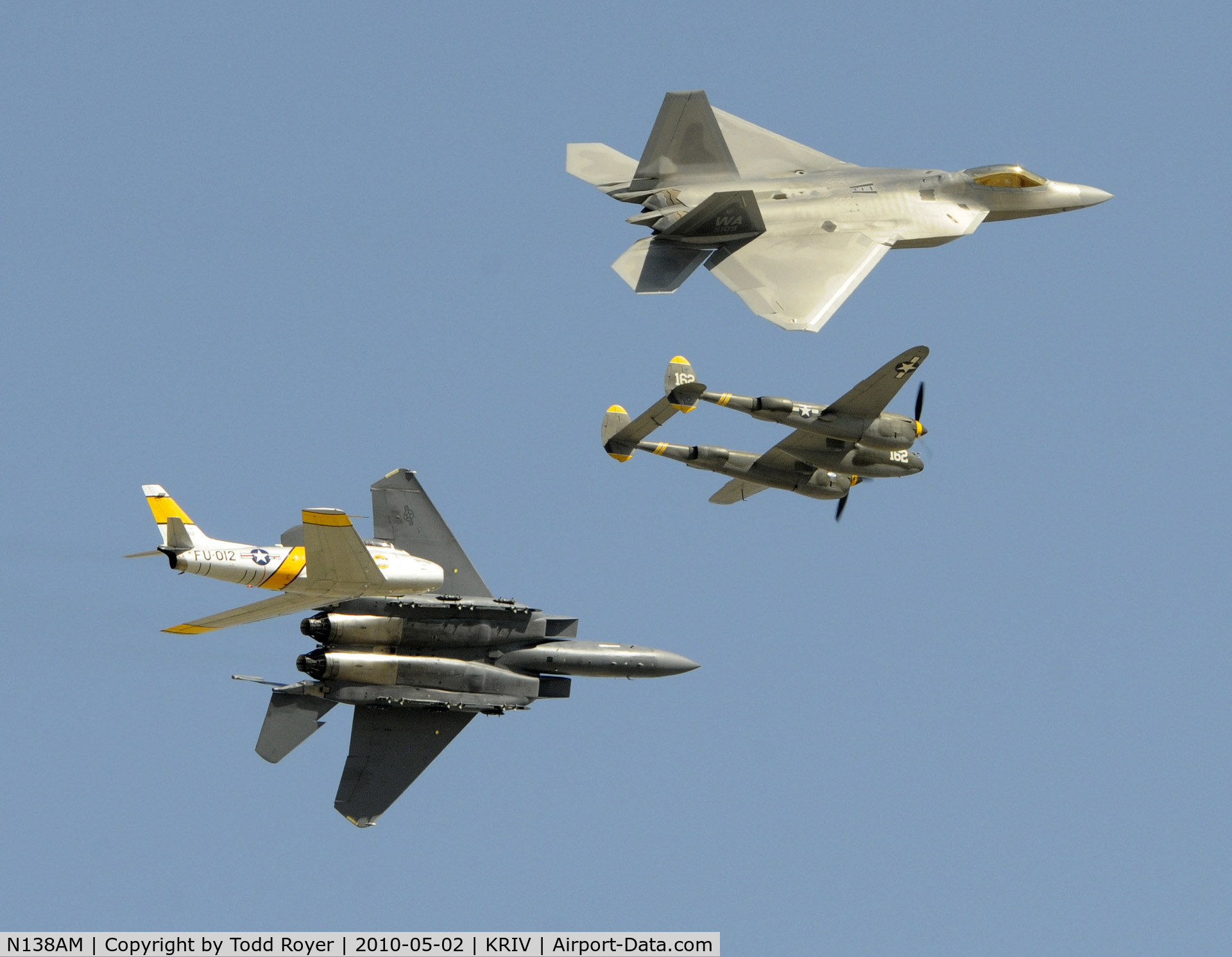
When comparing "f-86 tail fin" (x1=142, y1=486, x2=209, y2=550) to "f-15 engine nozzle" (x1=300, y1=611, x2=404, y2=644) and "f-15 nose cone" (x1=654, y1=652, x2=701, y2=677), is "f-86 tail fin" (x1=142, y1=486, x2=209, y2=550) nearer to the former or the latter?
"f-15 engine nozzle" (x1=300, y1=611, x2=404, y2=644)

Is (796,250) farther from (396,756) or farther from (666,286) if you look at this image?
(396,756)

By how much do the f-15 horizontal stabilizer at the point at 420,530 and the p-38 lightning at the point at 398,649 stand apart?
36 millimetres

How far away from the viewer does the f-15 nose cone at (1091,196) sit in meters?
50.4

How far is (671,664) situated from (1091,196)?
15.2 meters

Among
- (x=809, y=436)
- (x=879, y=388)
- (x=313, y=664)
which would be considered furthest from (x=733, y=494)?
(x=313, y=664)

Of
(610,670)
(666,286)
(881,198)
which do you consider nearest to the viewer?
(666,286)

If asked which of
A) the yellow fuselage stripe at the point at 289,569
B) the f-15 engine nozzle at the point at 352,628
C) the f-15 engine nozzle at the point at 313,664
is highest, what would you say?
the yellow fuselage stripe at the point at 289,569

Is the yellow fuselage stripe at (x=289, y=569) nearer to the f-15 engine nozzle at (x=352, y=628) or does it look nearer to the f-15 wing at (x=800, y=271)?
the f-15 engine nozzle at (x=352, y=628)

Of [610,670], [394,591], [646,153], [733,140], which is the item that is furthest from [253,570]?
[733,140]

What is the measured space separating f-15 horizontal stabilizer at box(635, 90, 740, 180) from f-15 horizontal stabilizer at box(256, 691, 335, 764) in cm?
1474

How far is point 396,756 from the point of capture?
51.2m

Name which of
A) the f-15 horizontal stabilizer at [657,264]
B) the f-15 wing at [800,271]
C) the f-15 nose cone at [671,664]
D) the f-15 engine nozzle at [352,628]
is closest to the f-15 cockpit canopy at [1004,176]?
the f-15 wing at [800,271]

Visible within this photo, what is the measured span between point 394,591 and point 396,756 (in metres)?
4.74

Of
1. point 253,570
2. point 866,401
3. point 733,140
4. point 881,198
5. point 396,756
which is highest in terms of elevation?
point 733,140
